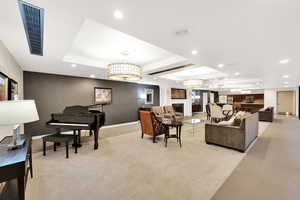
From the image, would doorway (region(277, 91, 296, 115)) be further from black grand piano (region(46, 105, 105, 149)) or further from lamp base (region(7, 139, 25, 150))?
lamp base (region(7, 139, 25, 150))

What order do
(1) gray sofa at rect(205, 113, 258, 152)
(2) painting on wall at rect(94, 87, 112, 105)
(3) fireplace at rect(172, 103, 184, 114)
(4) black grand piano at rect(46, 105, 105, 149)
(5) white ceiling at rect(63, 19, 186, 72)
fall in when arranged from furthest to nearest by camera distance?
(3) fireplace at rect(172, 103, 184, 114)
(2) painting on wall at rect(94, 87, 112, 105)
(4) black grand piano at rect(46, 105, 105, 149)
(1) gray sofa at rect(205, 113, 258, 152)
(5) white ceiling at rect(63, 19, 186, 72)

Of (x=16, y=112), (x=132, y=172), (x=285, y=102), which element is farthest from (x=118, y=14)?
(x=285, y=102)

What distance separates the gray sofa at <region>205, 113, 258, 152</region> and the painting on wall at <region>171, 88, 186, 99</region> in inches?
256

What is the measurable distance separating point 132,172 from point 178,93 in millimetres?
8990

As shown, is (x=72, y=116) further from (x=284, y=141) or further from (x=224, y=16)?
(x=284, y=141)

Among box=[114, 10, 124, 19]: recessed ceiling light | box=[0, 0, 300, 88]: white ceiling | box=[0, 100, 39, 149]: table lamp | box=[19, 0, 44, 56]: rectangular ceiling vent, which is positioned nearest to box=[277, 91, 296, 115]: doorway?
box=[0, 0, 300, 88]: white ceiling

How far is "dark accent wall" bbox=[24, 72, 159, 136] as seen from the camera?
4.79 meters

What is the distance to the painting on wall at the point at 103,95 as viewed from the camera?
6.25 m

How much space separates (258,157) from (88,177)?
3.77 meters

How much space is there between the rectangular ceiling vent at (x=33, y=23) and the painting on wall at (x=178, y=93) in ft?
28.9

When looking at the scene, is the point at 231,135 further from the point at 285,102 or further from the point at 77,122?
the point at 285,102

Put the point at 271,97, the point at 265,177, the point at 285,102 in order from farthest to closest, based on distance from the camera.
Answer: the point at 285,102 < the point at 271,97 < the point at 265,177

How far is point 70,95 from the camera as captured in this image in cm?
557

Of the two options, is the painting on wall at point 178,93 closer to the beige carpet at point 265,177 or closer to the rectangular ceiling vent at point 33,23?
the beige carpet at point 265,177
